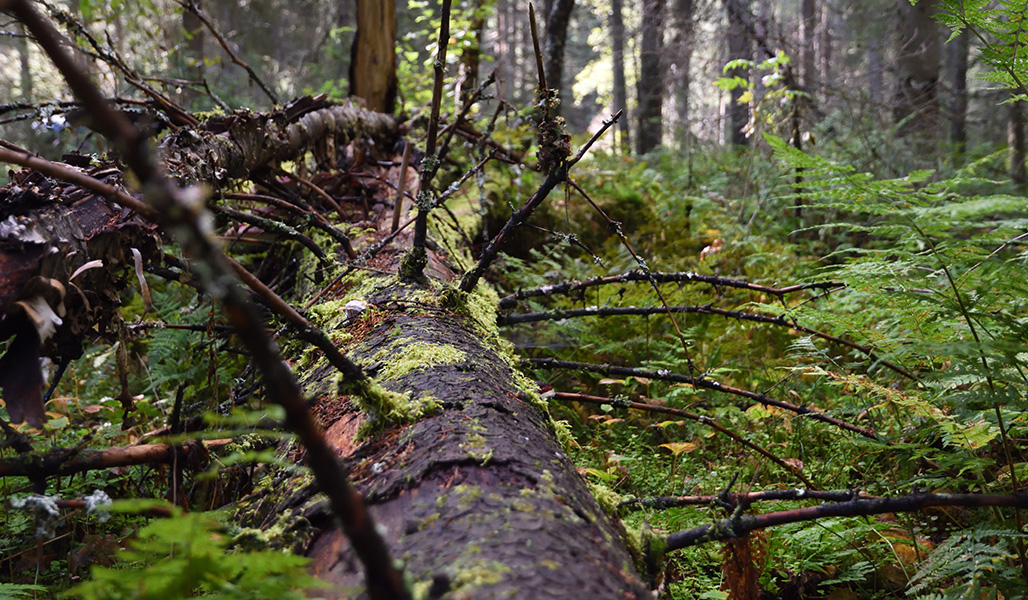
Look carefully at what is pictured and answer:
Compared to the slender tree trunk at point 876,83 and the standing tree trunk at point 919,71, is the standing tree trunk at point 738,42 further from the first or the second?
the standing tree trunk at point 919,71

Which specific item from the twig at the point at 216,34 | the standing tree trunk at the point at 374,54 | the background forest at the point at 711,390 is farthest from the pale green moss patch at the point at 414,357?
the standing tree trunk at the point at 374,54

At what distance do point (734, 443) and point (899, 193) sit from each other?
4.84ft

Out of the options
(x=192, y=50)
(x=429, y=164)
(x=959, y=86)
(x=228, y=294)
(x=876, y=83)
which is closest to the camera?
(x=228, y=294)

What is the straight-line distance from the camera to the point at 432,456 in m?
1.19

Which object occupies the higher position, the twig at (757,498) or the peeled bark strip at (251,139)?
the peeled bark strip at (251,139)

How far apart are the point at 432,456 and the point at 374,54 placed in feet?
18.8

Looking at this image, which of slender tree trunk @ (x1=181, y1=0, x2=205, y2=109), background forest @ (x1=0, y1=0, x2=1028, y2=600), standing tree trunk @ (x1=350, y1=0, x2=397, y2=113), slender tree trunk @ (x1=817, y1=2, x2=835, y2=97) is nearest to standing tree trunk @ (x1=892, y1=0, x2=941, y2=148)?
slender tree trunk @ (x1=817, y1=2, x2=835, y2=97)

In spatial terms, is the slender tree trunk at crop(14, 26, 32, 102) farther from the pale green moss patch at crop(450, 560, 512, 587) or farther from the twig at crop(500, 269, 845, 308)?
the pale green moss patch at crop(450, 560, 512, 587)

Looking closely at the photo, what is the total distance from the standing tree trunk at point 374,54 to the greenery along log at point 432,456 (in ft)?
12.8

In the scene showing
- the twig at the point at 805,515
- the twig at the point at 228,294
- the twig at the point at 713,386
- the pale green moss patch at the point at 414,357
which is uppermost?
the twig at the point at 228,294

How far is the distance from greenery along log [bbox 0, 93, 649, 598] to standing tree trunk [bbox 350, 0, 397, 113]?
3.91m

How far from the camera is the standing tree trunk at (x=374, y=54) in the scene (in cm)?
586

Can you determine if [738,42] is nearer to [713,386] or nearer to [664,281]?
[664,281]

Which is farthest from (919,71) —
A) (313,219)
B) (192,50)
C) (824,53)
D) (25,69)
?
(25,69)
